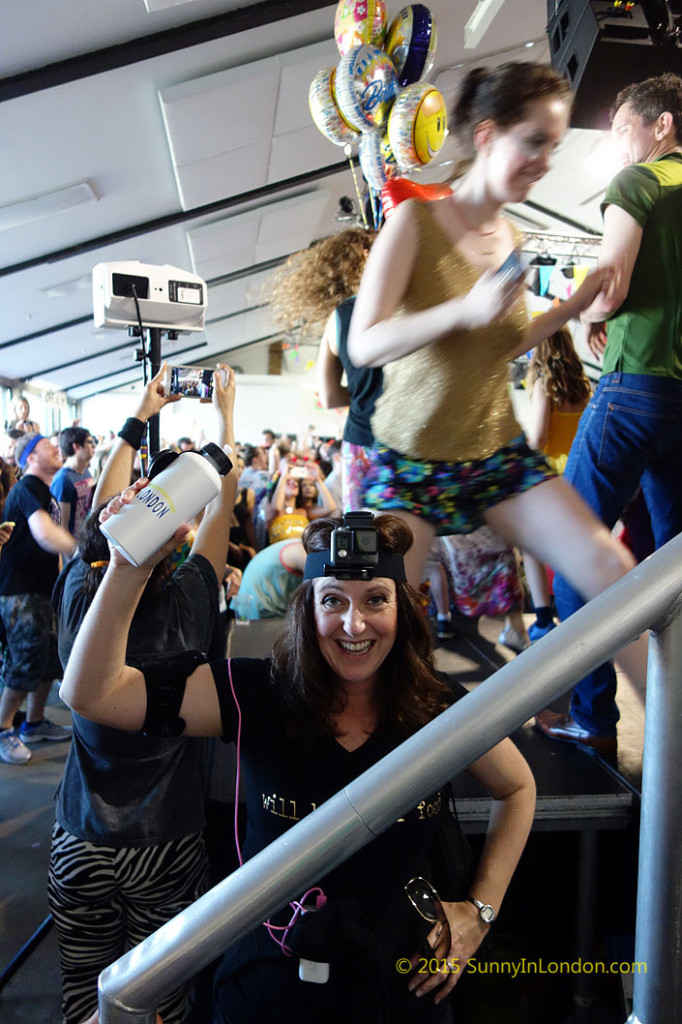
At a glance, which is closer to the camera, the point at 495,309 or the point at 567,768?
the point at 495,309

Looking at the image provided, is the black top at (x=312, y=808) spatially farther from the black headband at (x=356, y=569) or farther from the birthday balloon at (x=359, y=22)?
the birthday balloon at (x=359, y=22)

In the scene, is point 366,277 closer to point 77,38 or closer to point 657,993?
point 657,993

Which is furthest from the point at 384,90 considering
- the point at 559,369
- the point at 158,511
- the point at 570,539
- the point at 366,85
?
the point at 158,511

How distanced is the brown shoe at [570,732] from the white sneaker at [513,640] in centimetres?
90

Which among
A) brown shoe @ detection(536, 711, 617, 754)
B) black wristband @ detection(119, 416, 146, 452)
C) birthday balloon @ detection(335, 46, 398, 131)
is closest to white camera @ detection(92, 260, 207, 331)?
black wristband @ detection(119, 416, 146, 452)

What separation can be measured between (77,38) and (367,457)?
14.3 feet

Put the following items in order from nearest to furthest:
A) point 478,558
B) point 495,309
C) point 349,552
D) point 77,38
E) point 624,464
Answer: point 495,309 → point 349,552 → point 624,464 → point 478,558 → point 77,38

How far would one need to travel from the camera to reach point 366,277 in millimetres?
1261

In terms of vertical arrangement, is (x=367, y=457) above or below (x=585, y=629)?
above

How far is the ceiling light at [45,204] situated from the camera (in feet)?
20.1

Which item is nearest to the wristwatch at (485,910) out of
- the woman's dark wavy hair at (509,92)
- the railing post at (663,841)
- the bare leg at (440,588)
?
the railing post at (663,841)

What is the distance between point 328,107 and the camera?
2998mm

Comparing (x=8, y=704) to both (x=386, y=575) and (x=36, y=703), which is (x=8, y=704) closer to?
(x=36, y=703)

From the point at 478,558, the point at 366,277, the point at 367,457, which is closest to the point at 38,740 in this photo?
the point at 478,558
